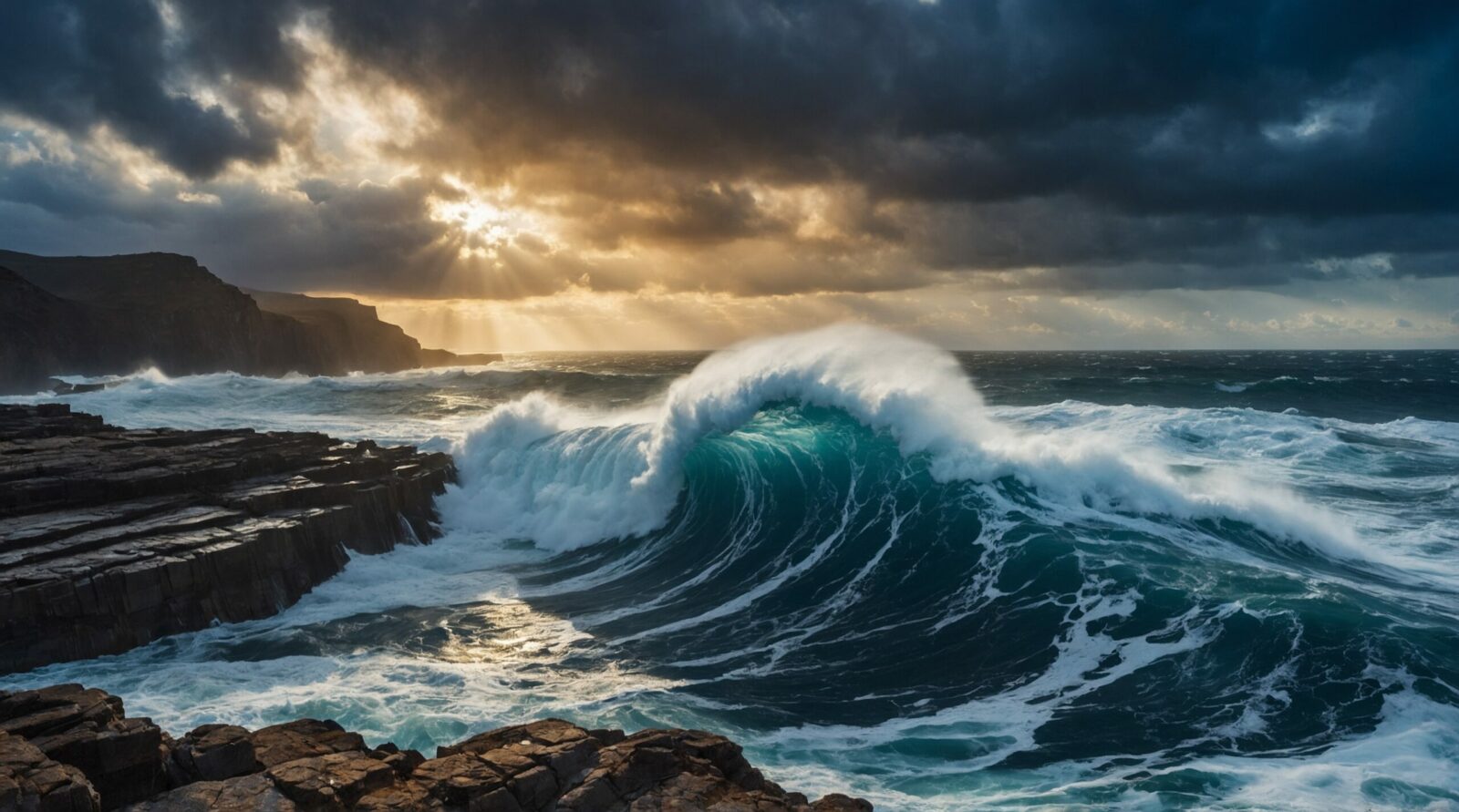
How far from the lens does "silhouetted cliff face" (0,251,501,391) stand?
53531mm

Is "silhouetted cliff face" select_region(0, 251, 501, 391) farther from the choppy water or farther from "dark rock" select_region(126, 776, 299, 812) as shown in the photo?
"dark rock" select_region(126, 776, 299, 812)

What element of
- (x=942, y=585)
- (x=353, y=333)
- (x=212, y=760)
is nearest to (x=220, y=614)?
(x=212, y=760)

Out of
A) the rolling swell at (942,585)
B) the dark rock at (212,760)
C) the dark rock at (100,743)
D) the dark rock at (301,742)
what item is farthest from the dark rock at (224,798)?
the rolling swell at (942,585)

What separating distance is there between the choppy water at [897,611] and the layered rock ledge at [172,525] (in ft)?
1.59

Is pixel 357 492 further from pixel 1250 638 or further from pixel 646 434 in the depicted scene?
pixel 1250 638

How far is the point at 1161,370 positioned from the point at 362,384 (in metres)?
66.5

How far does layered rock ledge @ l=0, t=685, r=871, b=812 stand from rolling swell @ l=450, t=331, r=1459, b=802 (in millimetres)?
2149

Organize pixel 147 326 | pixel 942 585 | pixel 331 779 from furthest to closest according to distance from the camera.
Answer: pixel 147 326, pixel 942 585, pixel 331 779

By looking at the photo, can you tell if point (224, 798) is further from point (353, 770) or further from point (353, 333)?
point (353, 333)

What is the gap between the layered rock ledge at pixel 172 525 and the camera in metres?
9.86

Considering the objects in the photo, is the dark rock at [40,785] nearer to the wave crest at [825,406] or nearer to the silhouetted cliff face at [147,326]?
the wave crest at [825,406]

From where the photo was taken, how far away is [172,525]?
1221cm

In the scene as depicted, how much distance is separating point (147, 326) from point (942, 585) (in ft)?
237

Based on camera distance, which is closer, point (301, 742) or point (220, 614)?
point (301, 742)
